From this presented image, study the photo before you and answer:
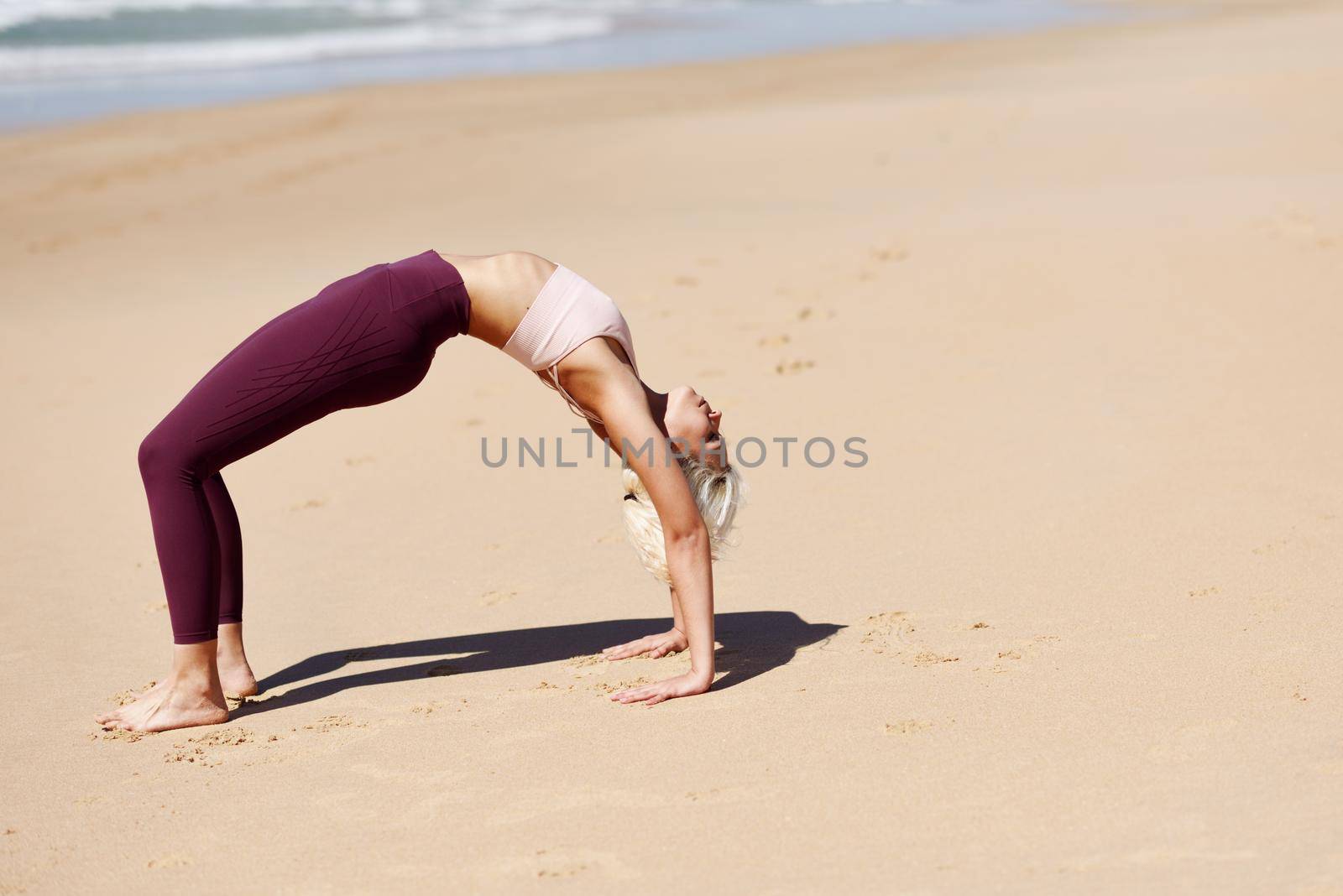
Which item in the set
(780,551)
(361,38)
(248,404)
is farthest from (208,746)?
(361,38)

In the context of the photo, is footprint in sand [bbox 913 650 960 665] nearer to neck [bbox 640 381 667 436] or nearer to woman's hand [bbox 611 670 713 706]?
woman's hand [bbox 611 670 713 706]

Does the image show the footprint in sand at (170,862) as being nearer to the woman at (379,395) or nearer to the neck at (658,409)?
the woman at (379,395)

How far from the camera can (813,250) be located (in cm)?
870

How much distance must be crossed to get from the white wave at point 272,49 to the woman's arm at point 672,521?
67.6 feet

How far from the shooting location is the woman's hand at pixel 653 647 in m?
3.94

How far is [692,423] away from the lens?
366 cm

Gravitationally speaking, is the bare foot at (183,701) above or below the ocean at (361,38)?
below

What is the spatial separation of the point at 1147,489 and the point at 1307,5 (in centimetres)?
2201

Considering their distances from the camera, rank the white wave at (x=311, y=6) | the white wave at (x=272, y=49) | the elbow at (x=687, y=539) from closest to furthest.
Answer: the elbow at (x=687, y=539)
the white wave at (x=272, y=49)
the white wave at (x=311, y=6)

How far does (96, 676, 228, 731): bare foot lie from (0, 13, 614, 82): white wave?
2020 cm

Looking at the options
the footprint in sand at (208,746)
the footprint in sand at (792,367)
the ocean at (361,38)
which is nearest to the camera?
the footprint in sand at (208,746)

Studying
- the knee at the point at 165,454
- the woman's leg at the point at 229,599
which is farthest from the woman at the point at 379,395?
the woman's leg at the point at 229,599

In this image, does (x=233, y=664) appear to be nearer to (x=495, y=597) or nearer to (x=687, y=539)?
(x=495, y=597)

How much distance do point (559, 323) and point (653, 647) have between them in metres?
1.01
